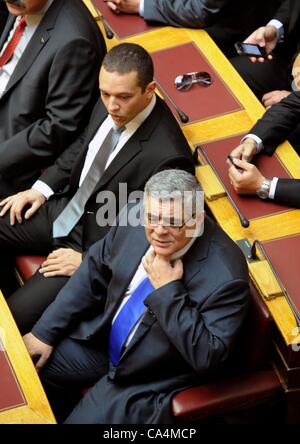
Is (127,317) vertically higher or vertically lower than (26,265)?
higher

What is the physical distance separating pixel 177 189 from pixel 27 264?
112 centimetres

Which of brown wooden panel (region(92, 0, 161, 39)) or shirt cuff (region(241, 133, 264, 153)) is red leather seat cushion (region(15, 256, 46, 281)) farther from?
brown wooden panel (region(92, 0, 161, 39))

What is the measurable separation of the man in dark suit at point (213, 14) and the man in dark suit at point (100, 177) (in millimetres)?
770

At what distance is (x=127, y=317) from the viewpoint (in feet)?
11.7

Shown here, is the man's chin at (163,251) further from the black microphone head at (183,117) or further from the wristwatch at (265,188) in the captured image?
the black microphone head at (183,117)

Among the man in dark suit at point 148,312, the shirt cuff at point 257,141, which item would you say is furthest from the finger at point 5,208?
the shirt cuff at point 257,141

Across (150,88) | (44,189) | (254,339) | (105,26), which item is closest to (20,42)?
(105,26)

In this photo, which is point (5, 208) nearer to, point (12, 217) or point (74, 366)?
point (12, 217)

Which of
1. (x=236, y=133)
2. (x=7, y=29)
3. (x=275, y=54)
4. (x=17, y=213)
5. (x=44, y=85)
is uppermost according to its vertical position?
(x=7, y=29)

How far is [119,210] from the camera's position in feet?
13.1

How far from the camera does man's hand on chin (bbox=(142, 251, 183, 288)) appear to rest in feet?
11.1

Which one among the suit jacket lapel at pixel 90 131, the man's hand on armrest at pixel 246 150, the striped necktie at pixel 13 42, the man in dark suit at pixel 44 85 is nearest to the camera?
the man's hand on armrest at pixel 246 150

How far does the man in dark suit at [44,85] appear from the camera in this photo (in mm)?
4254

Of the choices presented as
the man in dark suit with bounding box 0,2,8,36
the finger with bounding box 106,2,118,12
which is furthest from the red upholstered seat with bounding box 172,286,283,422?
the man in dark suit with bounding box 0,2,8,36
